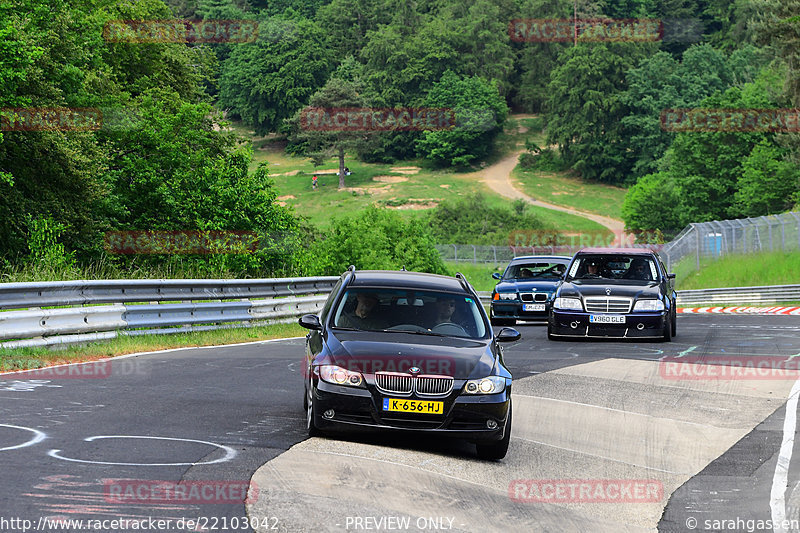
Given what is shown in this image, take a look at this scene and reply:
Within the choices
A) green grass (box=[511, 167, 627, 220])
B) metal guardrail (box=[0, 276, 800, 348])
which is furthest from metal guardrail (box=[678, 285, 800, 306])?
green grass (box=[511, 167, 627, 220])

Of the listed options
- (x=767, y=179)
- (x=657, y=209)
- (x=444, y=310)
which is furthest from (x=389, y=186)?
(x=444, y=310)

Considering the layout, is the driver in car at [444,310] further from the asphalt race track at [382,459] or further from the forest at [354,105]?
the forest at [354,105]

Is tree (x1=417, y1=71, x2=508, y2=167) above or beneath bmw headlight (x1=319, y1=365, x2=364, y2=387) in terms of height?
beneath

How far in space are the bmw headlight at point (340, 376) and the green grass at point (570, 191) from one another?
368 feet

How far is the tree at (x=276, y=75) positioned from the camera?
16312 centimetres

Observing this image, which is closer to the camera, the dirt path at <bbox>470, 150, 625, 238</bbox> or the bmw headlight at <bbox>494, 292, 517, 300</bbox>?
the bmw headlight at <bbox>494, 292, 517, 300</bbox>

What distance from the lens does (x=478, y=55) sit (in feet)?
543

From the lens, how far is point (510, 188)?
13062 centimetres

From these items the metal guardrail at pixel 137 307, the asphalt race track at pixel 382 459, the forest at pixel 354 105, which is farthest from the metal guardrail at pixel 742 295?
the asphalt race track at pixel 382 459

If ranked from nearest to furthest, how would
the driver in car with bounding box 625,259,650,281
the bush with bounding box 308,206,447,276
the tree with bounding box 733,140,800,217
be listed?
1. the driver in car with bounding box 625,259,650,281
2. the bush with bounding box 308,206,447,276
3. the tree with bounding box 733,140,800,217

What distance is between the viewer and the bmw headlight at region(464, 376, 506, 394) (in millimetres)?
8688

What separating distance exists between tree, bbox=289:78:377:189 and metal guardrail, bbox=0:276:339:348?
118 meters

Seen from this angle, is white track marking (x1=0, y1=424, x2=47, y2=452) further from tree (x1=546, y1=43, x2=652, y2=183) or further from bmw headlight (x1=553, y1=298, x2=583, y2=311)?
tree (x1=546, y1=43, x2=652, y2=183)

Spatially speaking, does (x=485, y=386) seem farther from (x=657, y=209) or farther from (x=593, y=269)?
(x=657, y=209)
